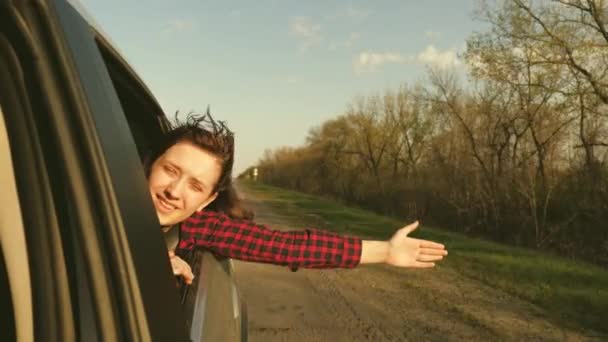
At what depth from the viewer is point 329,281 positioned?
8688mm

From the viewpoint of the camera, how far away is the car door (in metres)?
0.83

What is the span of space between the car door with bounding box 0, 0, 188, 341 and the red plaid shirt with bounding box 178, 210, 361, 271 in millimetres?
1347

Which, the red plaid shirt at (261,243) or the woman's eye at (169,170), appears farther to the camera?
the red plaid shirt at (261,243)

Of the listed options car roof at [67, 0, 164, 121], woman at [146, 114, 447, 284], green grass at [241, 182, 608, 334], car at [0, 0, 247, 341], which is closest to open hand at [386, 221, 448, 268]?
woman at [146, 114, 447, 284]

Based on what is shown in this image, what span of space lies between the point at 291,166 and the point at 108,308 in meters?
76.7

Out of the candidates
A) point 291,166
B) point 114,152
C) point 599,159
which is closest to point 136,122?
point 114,152

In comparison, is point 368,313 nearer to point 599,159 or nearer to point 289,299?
point 289,299

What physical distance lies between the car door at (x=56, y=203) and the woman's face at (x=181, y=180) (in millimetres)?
982

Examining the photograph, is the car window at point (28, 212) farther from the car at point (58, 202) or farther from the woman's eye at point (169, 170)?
the woman's eye at point (169, 170)

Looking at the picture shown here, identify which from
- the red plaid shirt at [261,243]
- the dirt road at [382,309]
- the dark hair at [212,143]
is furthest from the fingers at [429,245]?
the dirt road at [382,309]

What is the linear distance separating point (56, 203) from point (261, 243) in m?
1.46

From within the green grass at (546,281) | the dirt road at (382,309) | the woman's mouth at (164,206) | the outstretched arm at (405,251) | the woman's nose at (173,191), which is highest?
the woman's nose at (173,191)

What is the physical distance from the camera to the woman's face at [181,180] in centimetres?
192

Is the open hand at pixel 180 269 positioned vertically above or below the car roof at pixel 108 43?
below
